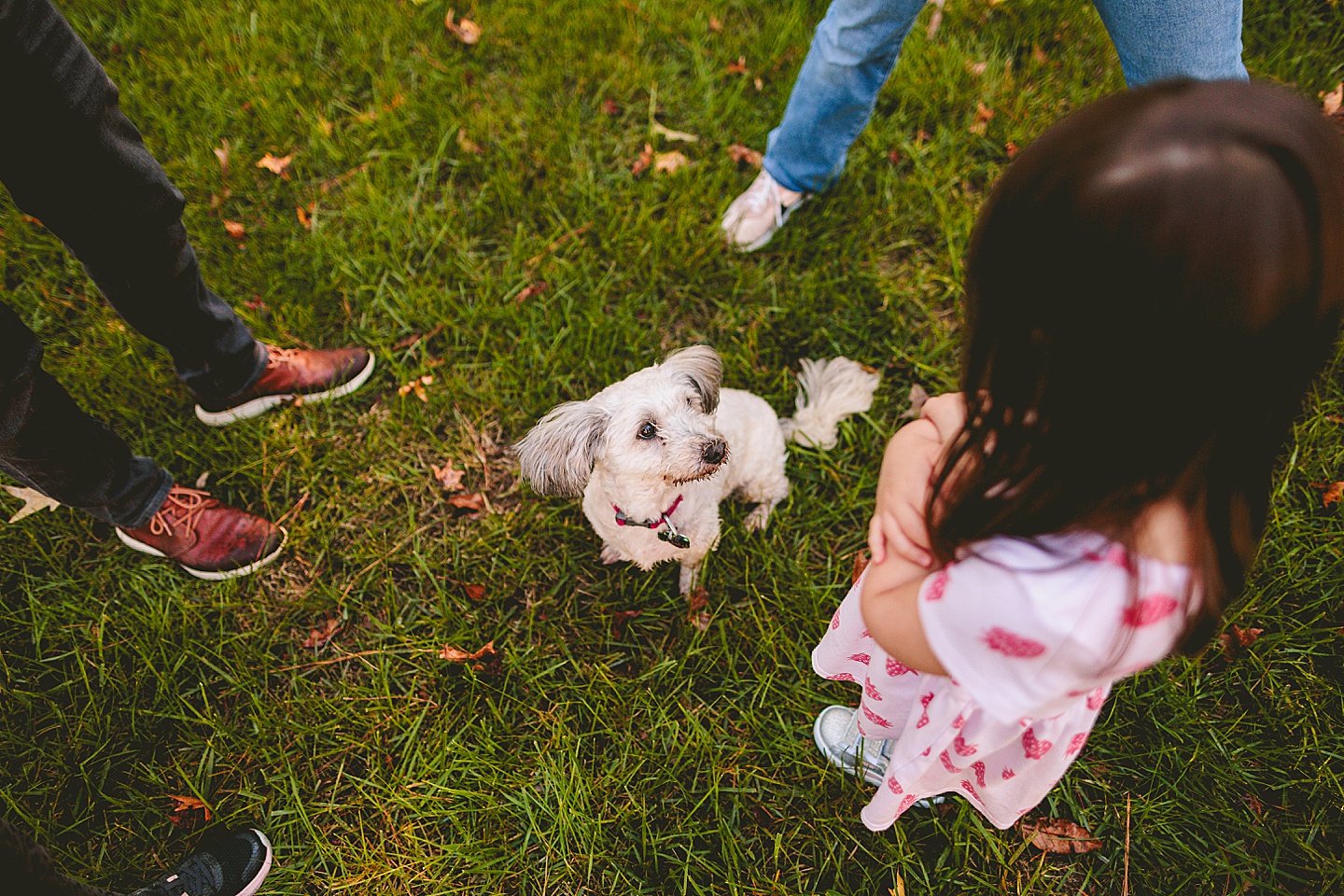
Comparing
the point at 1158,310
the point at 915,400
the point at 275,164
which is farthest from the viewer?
the point at 275,164

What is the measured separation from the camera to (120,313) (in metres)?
2.54

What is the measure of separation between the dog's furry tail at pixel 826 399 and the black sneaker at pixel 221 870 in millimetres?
2517

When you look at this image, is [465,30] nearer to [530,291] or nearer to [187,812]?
Result: [530,291]

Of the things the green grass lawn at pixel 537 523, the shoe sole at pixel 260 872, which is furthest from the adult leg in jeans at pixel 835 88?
the shoe sole at pixel 260 872

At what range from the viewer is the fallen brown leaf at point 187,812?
2420 millimetres

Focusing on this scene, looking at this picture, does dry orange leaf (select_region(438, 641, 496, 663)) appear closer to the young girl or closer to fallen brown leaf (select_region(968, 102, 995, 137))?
the young girl

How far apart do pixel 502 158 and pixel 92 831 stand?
3.44m

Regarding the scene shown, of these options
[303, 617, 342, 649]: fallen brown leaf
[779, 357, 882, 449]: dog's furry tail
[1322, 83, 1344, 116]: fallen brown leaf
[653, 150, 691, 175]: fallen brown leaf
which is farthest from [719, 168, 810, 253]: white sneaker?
[1322, 83, 1344, 116]: fallen brown leaf

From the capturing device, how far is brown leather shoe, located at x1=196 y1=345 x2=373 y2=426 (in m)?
3.00

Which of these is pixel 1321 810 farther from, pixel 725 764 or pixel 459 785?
pixel 459 785

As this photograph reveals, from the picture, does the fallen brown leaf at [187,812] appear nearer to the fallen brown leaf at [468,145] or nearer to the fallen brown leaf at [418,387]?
the fallen brown leaf at [418,387]

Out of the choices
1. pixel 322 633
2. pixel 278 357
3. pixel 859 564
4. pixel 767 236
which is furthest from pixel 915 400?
pixel 278 357

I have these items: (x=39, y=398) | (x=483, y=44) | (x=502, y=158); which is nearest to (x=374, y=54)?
(x=483, y=44)

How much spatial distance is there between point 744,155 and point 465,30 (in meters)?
1.89
